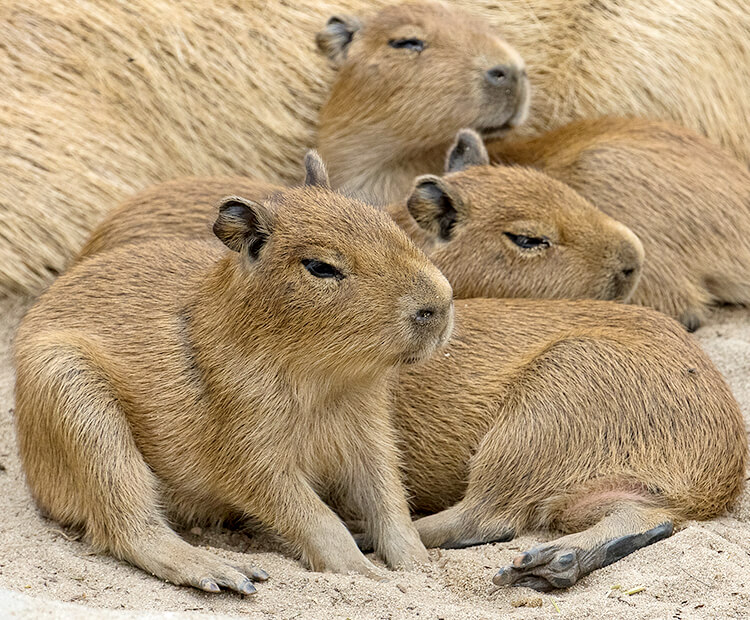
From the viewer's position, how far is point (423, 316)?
12.2ft

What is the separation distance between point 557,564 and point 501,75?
3.29 m

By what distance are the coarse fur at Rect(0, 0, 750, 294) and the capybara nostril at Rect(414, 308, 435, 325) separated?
2798 millimetres

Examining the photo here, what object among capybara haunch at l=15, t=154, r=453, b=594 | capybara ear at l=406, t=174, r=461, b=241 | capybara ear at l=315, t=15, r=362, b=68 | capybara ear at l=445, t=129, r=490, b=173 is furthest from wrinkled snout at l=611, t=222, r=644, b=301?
capybara ear at l=315, t=15, r=362, b=68

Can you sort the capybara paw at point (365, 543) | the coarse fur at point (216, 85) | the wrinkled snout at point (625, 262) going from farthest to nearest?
the coarse fur at point (216, 85) < the wrinkled snout at point (625, 262) < the capybara paw at point (365, 543)

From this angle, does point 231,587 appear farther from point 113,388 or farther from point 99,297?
point 99,297

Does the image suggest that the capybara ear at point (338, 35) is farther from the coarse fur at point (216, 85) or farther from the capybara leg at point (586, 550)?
the capybara leg at point (586, 550)

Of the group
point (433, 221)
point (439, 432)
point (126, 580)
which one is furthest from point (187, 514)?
point (433, 221)

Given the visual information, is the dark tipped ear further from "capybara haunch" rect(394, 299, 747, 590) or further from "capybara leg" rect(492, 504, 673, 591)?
"capybara leg" rect(492, 504, 673, 591)

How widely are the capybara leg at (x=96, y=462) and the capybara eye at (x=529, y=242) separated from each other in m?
2.02

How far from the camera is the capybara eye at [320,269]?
3.82 metres

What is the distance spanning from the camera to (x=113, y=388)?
416 centimetres

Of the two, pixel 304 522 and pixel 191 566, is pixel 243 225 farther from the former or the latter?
pixel 191 566

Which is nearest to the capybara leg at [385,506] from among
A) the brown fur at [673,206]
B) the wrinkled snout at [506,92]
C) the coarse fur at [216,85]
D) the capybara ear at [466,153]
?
the capybara ear at [466,153]

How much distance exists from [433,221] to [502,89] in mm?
1349
